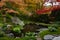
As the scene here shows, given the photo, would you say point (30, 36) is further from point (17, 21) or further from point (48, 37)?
point (17, 21)

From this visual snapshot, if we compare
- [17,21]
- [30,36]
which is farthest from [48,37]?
[17,21]

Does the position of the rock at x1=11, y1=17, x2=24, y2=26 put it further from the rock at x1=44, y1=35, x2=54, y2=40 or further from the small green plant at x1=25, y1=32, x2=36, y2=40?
the rock at x1=44, y1=35, x2=54, y2=40

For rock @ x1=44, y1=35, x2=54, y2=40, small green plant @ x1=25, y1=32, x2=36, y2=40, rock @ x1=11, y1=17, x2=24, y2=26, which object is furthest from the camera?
rock @ x1=11, y1=17, x2=24, y2=26

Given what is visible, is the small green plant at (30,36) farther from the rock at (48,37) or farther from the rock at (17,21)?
the rock at (17,21)

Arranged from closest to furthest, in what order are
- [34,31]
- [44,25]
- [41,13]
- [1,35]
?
[1,35], [34,31], [44,25], [41,13]

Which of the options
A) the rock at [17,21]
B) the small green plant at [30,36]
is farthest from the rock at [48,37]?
the rock at [17,21]

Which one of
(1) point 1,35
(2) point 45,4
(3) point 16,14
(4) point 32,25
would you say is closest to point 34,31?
(4) point 32,25

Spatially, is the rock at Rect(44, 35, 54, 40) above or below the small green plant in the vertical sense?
above

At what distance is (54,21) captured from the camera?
10.7 metres

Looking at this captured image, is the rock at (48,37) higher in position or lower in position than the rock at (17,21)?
higher

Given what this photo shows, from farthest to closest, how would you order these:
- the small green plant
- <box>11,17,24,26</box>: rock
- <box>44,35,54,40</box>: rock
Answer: <box>11,17,24,26</box>: rock → the small green plant → <box>44,35,54,40</box>: rock

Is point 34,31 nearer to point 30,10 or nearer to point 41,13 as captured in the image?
point 41,13

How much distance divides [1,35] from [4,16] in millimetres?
2890

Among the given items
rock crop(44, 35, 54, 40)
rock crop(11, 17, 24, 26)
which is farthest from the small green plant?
rock crop(11, 17, 24, 26)
